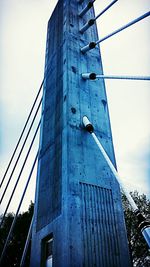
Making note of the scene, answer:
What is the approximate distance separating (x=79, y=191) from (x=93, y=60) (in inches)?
369

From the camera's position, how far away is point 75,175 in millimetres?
9273

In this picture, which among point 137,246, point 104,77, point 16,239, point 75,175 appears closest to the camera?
point 75,175

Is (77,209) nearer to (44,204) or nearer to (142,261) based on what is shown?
(44,204)

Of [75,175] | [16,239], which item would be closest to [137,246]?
[16,239]

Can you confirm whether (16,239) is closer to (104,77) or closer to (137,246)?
(137,246)

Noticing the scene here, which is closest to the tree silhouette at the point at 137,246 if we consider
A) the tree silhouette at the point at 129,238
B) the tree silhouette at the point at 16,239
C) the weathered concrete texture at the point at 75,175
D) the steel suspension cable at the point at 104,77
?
the tree silhouette at the point at 129,238

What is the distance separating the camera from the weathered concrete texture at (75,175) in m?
7.95

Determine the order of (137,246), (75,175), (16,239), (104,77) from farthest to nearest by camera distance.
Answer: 1. (16,239)
2. (137,246)
3. (104,77)
4. (75,175)

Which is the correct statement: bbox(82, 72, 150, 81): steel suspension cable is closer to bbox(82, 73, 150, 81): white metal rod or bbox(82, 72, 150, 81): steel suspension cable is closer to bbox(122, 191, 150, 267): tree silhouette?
bbox(82, 73, 150, 81): white metal rod

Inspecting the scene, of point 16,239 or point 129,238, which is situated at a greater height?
point 16,239

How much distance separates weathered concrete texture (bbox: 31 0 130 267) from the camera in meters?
7.95

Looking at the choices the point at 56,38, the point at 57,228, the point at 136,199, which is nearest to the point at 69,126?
the point at 57,228

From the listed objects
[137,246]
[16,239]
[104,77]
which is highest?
[104,77]

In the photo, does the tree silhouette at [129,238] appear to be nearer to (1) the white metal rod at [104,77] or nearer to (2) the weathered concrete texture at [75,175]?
(2) the weathered concrete texture at [75,175]
